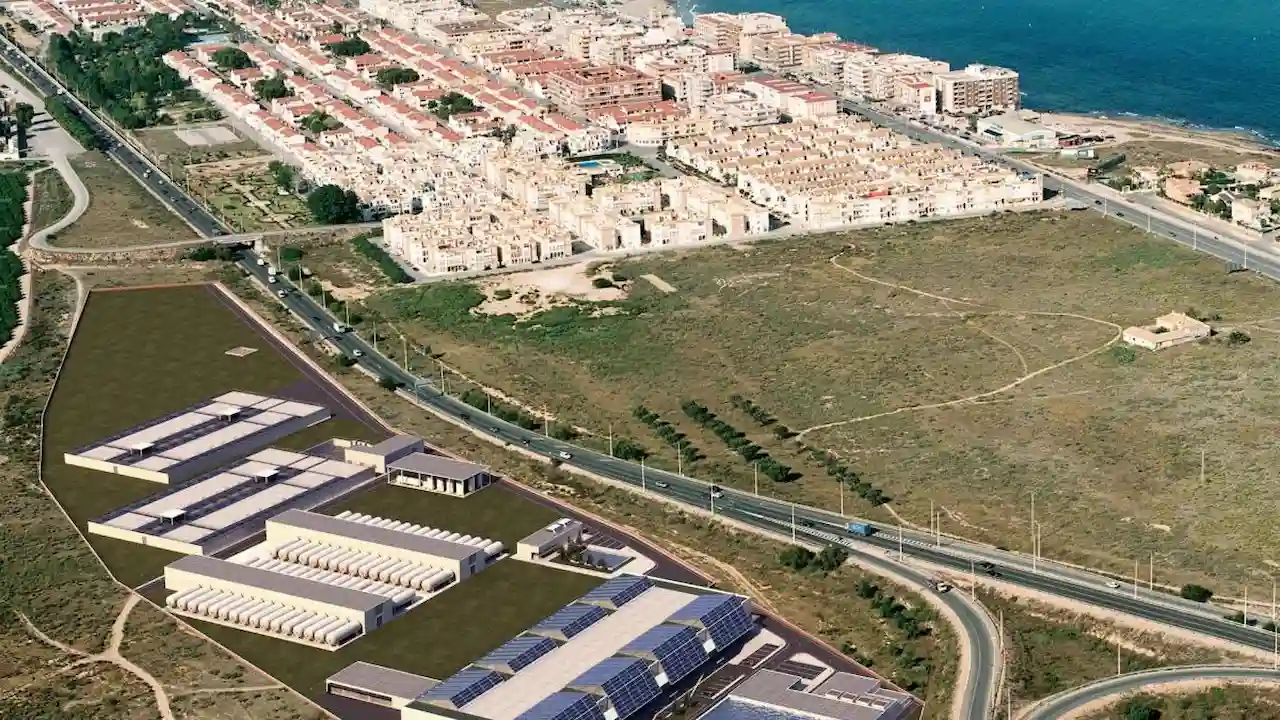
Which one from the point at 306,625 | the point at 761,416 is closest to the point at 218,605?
the point at 306,625

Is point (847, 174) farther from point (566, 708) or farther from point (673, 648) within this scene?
point (566, 708)

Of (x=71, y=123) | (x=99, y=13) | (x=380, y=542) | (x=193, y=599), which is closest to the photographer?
(x=193, y=599)

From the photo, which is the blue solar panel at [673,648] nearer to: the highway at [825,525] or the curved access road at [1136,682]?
the highway at [825,525]

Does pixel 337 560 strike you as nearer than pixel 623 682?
No

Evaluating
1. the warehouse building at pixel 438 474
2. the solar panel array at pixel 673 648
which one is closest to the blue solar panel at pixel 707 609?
the solar panel array at pixel 673 648

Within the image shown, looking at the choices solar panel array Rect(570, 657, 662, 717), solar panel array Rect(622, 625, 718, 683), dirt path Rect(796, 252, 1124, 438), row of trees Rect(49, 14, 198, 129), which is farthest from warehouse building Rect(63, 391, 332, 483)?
row of trees Rect(49, 14, 198, 129)
